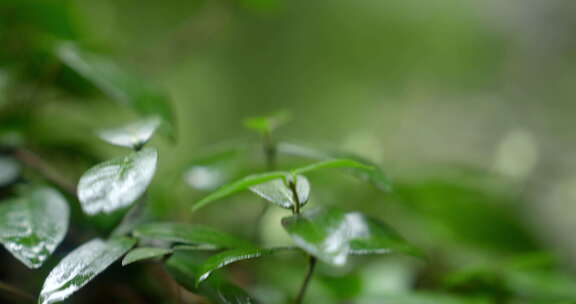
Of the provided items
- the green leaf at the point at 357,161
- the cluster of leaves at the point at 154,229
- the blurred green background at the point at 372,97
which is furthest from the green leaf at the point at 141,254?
the blurred green background at the point at 372,97

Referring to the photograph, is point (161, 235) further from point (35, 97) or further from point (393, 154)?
point (393, 154)

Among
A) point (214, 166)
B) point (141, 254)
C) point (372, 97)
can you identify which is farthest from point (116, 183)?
point (372, 97)

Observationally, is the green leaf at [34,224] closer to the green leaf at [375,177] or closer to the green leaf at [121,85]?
the green leaf at [121,85]

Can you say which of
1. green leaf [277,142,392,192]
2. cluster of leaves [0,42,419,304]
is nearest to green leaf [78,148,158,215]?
cluster of leaves [0,42,419,304]

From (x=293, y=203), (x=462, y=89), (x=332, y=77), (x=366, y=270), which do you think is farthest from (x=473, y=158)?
(x=293, y=203)

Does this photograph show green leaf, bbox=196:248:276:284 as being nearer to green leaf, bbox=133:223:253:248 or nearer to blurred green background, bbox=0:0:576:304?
green leaf, bbox=133:223:253:248

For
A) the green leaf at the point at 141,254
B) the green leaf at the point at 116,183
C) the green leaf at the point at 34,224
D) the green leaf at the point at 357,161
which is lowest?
the green leaf at the point at 34,224

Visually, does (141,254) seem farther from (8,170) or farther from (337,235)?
(8,170)
